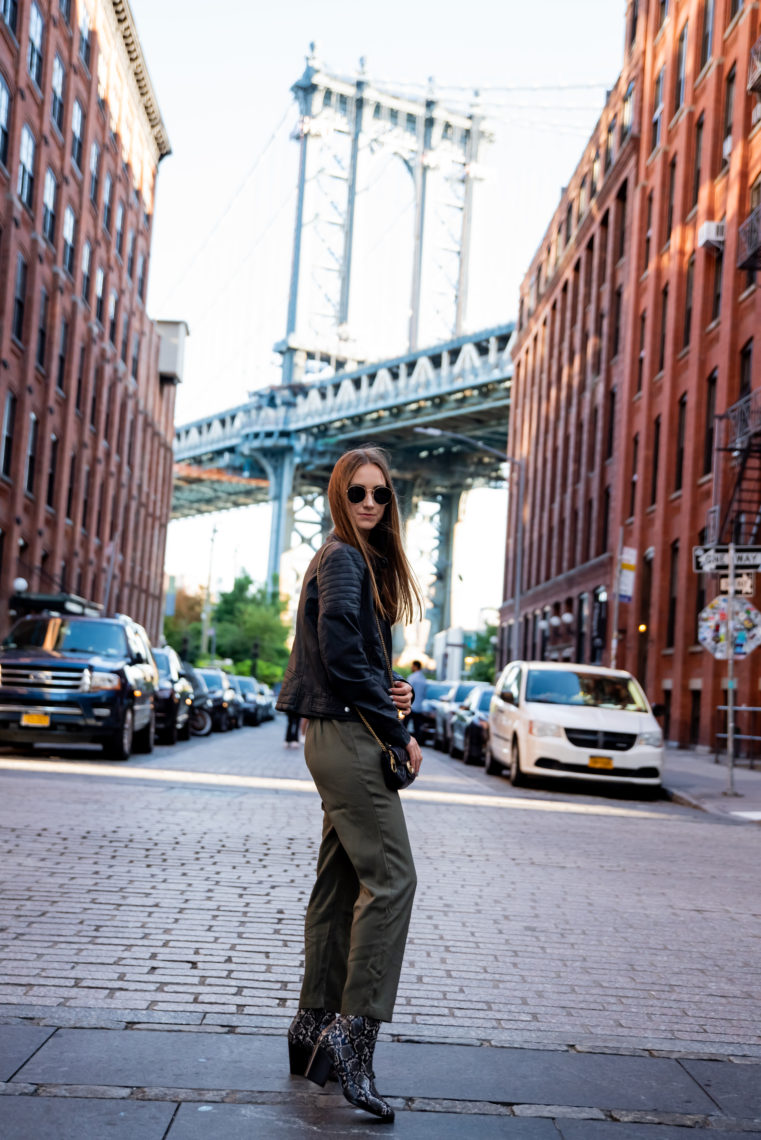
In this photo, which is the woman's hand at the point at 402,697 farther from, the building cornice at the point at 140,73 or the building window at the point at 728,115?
the building cornice at the point at 140,73

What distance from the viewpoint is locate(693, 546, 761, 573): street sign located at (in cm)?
1836

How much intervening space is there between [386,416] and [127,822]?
3197 inches

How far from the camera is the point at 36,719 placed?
17812 millimetres

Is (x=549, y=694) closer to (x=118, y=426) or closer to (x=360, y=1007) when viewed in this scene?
(x=360, y=1007)

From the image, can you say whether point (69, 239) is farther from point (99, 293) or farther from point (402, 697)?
point (402, 697)

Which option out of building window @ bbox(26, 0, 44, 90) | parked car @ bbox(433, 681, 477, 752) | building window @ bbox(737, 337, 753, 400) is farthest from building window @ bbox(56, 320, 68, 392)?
building window @ bbox(737, 337, 753, 400)

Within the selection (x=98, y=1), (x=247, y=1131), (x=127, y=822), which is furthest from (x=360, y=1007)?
(x=98, y=1)

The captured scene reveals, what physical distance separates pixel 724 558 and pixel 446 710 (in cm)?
1146

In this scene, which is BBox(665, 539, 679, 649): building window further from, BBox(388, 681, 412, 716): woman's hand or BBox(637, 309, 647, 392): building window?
BBox(388, 681, 412, 716): woman's hand

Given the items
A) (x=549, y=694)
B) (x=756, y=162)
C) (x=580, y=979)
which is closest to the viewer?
(x=580, y=979)

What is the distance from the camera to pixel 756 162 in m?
30.9

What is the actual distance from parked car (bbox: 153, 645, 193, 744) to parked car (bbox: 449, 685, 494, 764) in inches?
196

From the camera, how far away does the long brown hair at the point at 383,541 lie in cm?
435

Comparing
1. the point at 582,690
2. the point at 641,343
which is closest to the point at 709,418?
the point at 641,343
